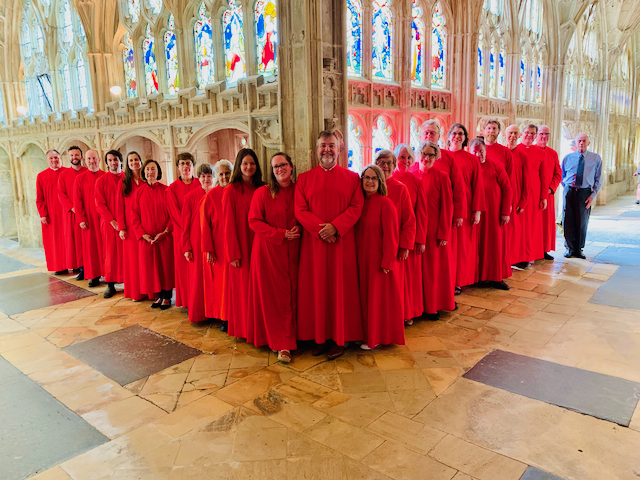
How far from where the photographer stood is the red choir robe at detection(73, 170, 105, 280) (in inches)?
274

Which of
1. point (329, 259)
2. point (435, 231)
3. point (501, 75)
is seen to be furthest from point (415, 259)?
point (501, 75)

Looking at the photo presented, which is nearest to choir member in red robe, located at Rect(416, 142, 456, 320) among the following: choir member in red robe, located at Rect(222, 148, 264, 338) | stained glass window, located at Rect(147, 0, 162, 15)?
choir member in red robe, located at Rect(222, 148, 264, 338)

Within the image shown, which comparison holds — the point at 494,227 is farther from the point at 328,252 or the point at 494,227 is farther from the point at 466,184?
the point at 328,252

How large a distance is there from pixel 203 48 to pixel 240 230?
4.39 meters

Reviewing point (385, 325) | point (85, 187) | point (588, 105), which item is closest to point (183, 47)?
point (85, 187)

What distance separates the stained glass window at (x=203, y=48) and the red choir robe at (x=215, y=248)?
136 inches

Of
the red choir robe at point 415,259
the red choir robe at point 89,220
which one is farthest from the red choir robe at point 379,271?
the red choir robe at point 89,220

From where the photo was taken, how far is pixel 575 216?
7691 millimetres

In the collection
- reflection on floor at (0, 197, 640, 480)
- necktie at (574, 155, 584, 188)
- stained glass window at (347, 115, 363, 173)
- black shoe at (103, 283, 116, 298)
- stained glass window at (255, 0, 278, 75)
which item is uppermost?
stained glass window at (255, 0, 278, 75)

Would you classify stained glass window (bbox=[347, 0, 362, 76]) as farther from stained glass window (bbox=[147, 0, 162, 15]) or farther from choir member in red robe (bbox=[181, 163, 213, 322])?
choir member in red robe (bbox=[181, 163, 213, 322])

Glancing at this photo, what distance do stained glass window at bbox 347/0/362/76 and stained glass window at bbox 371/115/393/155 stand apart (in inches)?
40.4

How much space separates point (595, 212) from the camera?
553 inches

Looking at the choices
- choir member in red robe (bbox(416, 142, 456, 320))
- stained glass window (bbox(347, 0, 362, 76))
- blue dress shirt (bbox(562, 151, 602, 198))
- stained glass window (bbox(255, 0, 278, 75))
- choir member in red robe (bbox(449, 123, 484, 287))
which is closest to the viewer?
choir member in red robe (bbox(416, 142, 456, 320))

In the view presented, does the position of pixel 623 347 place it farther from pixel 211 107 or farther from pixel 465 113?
pixel 465 113
